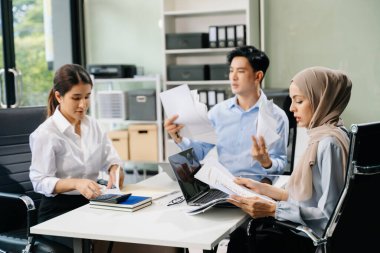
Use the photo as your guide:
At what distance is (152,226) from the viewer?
1.87 m

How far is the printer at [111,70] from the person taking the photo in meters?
5.05

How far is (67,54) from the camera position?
213 inches

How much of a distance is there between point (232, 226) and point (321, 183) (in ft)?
1.15

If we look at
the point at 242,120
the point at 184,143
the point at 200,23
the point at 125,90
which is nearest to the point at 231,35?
the point at 200,23

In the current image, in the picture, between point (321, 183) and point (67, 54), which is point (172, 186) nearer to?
point (321, 183)

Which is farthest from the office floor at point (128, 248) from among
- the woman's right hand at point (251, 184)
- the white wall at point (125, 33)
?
the white wall at point (125, 33)

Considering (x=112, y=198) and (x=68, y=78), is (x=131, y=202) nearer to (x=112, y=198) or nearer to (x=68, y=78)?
(x=112, y=198)

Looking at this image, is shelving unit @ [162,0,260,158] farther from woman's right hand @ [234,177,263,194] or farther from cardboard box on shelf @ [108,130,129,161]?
woman's right hand @ [234,177,263,194]

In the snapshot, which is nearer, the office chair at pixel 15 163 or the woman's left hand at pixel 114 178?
the woman's left hand at pixel 114 178

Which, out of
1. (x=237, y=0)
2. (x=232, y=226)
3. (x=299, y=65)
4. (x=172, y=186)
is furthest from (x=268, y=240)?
(x=237, y=0)

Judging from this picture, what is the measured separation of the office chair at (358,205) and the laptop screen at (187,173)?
1.61ft

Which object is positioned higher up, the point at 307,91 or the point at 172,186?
the point at 307,91

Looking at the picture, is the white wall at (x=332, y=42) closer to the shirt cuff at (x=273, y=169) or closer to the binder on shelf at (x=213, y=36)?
the binder on shelf at (x=213, y=36)

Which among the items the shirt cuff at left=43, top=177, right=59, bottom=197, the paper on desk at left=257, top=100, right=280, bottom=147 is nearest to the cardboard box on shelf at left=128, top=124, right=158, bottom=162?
the paper on desk at left=257, top=100, right=280, bottom=147
